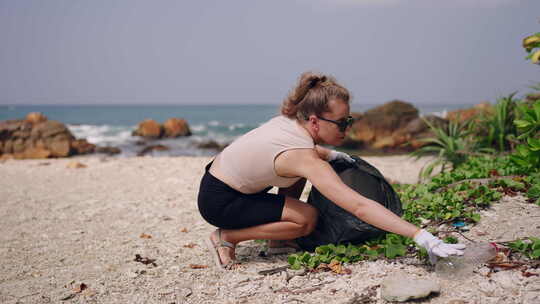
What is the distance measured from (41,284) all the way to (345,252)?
2342mm

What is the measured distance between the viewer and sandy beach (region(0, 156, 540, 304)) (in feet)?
8.54

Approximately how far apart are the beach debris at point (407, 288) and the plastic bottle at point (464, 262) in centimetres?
21

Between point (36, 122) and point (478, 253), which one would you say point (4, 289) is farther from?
point (36, 122)

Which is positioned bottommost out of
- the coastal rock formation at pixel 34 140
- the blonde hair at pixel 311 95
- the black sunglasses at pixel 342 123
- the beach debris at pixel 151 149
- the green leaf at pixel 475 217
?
the beach debris at pixel 151 149

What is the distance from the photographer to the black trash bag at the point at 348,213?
3.12m

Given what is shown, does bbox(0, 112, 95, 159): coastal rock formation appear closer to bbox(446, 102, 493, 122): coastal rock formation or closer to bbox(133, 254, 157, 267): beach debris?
bbox(133, 254, 157, 267): beach debris

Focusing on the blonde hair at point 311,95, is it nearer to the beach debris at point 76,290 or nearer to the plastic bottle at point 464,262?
the plastic bottle at point 464,262

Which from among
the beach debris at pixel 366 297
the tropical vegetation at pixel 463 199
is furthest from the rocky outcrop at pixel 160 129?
the beach debris at pixel 366 297

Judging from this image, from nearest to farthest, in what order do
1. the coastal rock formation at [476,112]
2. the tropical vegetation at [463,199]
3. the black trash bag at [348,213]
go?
the tropical vegetation at [463,199], the black trash bag at [348,213], the coastal rock formation at [476,112]

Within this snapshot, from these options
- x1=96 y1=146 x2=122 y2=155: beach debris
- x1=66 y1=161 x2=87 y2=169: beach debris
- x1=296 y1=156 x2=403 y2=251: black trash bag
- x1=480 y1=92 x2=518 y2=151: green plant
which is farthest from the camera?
x1=96 y1=146 x2=122 y2=155: beach debris

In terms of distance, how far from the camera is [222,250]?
3.41 meters

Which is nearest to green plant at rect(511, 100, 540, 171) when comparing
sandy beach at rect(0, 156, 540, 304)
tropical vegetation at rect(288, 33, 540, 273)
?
tropical vegetation at rect(288, 33, 540, 273)

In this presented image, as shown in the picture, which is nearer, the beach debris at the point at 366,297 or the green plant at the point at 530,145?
the beach debris at the point at 366,297

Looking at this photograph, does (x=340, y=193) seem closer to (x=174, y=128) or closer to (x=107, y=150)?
(x=107, y=150)
